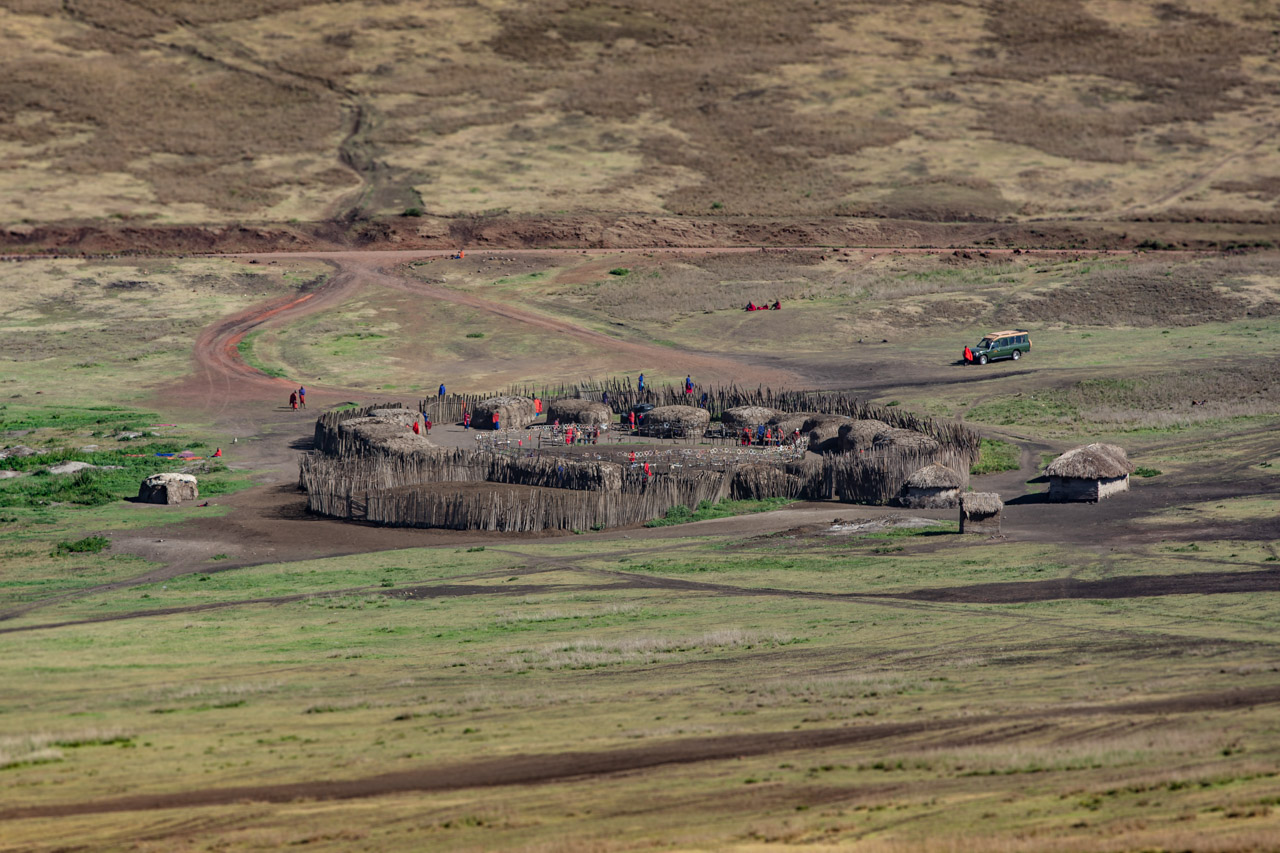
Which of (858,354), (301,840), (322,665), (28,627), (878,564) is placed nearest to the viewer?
(301,840)

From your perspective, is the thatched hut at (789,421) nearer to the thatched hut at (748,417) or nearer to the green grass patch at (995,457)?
the thatched hut at (748,417)

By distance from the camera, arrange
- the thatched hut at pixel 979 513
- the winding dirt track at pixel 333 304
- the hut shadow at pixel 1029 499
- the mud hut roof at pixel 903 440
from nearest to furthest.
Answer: the thatched hut at pixel 979 513 < the hut shadow at pixel 1029 499 < the mud hut roof at pixel 903 440 < the winding dirt track at pixel 333 304

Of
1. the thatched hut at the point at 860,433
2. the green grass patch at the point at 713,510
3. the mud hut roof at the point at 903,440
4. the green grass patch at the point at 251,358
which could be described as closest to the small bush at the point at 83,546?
the green grass patch at the point at 713,510

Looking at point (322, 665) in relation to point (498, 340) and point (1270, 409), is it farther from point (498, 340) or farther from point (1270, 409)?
point (498, 340)

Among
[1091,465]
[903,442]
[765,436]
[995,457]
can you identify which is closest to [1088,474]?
[1091,465]

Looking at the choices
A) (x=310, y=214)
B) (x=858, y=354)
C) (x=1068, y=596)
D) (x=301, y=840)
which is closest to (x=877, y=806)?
(x=301, y=840)

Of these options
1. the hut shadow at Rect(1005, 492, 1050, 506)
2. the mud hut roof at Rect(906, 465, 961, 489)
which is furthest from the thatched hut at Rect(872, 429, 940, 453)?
the hut shadow at Rect(1005, 492, 1050, 506)

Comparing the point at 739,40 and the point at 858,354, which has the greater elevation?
the point at 739,40
